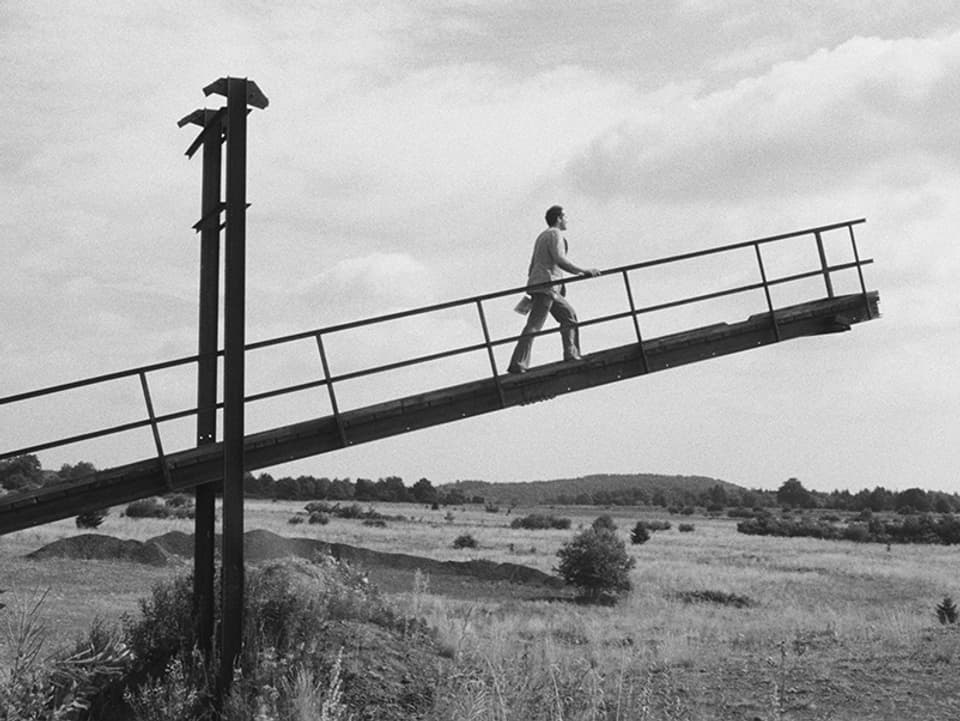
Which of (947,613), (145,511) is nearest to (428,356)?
(947,613)

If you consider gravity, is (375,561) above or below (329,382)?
below

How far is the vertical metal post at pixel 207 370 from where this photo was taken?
459 inches

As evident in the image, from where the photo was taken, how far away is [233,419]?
10.9m

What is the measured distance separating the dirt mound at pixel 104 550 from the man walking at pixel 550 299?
17.9m

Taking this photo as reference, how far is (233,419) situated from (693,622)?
15429mm

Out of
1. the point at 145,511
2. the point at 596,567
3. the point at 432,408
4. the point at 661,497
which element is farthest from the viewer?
Answer: the point at 661,497

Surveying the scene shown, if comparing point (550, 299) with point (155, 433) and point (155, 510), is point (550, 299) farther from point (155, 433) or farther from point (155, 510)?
point (155, 510)

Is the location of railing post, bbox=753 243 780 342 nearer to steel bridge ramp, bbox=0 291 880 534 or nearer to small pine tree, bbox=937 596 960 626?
steel bridge ramp, bbox=0 291 880 534

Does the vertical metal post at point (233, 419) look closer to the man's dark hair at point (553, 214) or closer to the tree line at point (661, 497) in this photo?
the man's dark hair at point (553, 214)

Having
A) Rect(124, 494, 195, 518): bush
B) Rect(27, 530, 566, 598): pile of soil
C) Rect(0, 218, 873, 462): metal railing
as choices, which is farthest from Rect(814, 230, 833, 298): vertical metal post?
Rect(124, 494, 195, 518): bush

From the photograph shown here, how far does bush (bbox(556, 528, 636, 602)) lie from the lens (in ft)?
95.8

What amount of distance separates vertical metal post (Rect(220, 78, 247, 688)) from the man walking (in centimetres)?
342

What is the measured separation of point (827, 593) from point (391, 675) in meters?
25.1

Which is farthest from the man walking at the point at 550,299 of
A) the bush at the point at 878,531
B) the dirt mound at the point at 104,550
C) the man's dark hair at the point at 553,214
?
the bush at the point at 878,531
